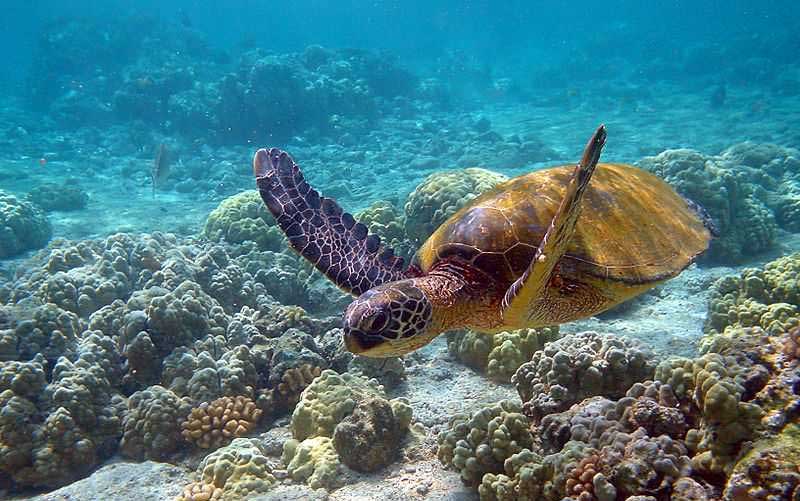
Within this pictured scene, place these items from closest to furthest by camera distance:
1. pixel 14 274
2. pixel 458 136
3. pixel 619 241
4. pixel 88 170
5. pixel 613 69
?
pixel 619 241 < pixel 14 274 < pixel 88 170 < pixel 458 136 < pixel 613 69

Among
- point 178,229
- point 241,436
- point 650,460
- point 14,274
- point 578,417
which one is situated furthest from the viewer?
point 178,229

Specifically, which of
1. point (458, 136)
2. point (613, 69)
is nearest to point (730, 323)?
point (458, 136)

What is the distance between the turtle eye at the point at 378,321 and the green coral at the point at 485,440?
4.22 ft

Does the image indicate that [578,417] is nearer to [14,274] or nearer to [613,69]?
[14,274]

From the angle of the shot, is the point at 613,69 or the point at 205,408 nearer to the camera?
the point at 205,408

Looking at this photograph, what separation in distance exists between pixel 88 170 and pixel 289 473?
57.7 feet

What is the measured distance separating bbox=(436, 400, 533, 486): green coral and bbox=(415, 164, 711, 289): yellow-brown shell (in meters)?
1.02

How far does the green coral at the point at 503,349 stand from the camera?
460 cm

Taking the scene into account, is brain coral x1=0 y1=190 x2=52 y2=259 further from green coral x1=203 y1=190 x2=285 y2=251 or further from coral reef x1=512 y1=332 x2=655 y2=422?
coral reef x1=512 y1=332 x2=655 y2=422

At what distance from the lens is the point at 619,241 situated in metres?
3.30

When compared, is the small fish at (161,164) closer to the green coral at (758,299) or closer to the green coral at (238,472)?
the green coral at (238,472)

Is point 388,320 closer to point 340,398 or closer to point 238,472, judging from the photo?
point 340,398

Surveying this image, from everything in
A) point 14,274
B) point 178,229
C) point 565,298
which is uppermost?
point 178,229

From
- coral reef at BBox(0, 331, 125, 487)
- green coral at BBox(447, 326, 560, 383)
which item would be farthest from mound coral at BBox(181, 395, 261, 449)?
green coral at BBox(447, 326, 560, 383)
